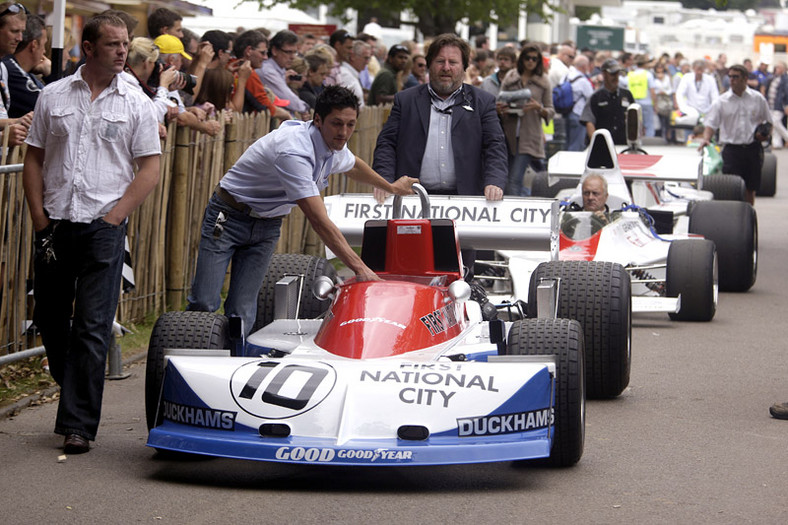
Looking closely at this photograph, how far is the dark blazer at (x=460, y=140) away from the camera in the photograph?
30.0 ft

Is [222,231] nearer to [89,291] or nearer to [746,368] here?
[89,291]

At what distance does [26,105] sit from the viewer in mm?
8977

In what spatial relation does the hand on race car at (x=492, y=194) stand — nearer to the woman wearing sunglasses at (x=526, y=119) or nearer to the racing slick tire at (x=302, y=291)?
the racing slick tire at (x=302, y=291)

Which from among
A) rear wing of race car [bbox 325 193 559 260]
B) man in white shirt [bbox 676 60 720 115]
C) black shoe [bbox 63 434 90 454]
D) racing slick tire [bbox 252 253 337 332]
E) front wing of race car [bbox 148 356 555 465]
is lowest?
black shoe [bbox 63 434 90 454]

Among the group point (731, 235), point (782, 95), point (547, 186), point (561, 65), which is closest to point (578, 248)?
point (731, 235)

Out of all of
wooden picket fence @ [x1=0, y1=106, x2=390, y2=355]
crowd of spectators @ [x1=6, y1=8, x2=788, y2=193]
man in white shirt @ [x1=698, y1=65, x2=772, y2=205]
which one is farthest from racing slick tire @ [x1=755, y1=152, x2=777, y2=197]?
wooden picket fence @ [x1=0, y1=106, x2=390, y2=355]

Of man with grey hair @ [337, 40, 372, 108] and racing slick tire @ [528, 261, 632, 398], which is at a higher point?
man with grey hair @ [337, 40, 372, 108]

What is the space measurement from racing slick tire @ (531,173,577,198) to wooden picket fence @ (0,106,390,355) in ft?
11.1

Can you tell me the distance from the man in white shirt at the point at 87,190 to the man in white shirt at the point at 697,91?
A: 26442mm

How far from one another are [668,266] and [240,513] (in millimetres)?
6240

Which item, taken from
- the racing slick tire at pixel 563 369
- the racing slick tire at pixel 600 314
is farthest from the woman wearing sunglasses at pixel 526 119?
the racing slick tire at pixel 563 369

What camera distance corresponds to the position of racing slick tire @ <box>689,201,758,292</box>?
505 inches

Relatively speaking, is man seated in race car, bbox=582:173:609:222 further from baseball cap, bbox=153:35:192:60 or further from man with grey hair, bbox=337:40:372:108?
man with grey hair, bbox=337:40:372:108

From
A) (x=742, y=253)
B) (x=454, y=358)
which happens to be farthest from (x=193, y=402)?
(x=742, y=253)
